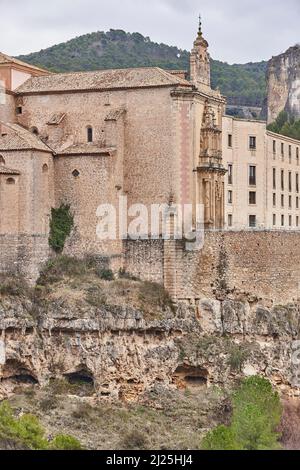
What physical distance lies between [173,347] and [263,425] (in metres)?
9.14

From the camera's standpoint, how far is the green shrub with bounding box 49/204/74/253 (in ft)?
198

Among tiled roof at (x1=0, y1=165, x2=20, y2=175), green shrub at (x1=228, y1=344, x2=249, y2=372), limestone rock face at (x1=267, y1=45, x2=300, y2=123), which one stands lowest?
green shrub at (x1=228, y1=344, x2=249, y2=372)

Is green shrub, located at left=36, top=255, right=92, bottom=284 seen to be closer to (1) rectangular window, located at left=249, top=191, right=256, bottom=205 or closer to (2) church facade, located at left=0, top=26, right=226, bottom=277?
(2) church facade, located at left=0, top=26, right=226, bottom=277

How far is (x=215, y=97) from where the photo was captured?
2527 inches

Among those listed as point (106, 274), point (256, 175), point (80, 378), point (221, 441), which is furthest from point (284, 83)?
point (221, 441)

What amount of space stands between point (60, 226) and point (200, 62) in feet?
32.3

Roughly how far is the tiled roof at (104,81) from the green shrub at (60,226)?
5.41 meters

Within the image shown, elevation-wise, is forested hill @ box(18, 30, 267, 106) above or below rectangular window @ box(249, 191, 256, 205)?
above

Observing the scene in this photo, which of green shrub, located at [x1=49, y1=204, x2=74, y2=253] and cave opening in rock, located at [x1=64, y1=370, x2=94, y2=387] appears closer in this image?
cave opening in rock, located at [x1=64, y1=370, x2=94, y2=387]

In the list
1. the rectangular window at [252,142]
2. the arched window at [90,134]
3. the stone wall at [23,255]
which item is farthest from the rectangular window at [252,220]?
the stone wall at [23,255]

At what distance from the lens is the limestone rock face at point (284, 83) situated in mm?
115375

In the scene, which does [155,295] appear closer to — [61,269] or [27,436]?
[61,269]

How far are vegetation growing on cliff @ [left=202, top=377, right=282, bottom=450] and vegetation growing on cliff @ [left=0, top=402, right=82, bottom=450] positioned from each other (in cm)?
467

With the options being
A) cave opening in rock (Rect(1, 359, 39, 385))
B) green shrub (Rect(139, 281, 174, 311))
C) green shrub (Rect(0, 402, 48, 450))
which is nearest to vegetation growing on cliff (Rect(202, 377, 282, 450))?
green shrub (Rect(139, 281, 174, 311))
